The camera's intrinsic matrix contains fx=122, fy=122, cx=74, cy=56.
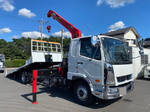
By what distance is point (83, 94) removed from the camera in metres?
4.54

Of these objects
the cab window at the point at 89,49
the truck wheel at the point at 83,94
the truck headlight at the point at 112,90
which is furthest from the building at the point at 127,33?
the truck headlight at the point at 112,90

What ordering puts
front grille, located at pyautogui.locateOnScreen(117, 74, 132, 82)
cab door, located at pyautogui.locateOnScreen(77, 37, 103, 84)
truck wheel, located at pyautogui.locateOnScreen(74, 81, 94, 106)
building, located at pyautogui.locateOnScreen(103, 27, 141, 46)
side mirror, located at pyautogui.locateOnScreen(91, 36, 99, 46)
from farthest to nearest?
1. building, located at pyautogui.locateOnScreen(103, 27, 141, 46)
2. truck wheel, located at pyautogui.locateOnScreen(74, 81, 94, 106)
3. front grille, located at pyautogui.locateOnScreen(117, 74, 132, 82)
4. cab door, located at pyautogui.locateOnScreen(77, 37, 103, 84)
5. side mirror, located at pyautogui.locateOnScreen(91, 36, 99, 46)

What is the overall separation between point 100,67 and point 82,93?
4.48 ft

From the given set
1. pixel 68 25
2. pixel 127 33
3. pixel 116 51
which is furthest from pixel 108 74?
pixel 127 33

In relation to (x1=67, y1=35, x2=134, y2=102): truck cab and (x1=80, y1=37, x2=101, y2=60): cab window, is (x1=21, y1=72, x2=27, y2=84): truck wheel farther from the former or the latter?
(x1=80, y1=37, x2=101, y2=60): cab window

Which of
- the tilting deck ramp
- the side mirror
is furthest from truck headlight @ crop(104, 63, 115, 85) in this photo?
the tilting deck ramp

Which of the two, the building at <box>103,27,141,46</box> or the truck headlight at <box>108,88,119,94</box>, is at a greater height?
the building at <box>103,27,141,46</box>

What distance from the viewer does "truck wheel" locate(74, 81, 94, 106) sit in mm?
4336

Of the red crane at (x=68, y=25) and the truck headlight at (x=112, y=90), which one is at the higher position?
the red crane at (x=68, y=25)

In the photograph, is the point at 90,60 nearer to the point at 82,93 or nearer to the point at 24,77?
the point at 82,93

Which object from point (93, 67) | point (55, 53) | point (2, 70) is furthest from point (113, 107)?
point (2, 70)

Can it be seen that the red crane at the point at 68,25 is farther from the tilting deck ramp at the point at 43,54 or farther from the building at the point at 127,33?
the building at the point at 127,33

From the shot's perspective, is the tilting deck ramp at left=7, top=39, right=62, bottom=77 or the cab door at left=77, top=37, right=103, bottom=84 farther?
the tilting deck ramp at left=7, top=39, right=62, bottom=77

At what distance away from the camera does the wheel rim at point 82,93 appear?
4.45 meters
